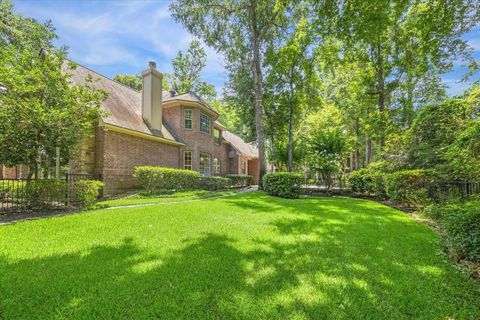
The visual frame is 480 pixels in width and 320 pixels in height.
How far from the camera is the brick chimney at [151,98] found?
1492 centimetres

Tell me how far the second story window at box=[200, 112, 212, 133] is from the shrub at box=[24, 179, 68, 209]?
37.3ft

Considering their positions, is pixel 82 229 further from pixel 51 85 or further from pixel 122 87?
pixel 122 87

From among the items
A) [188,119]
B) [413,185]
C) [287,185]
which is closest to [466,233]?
[413,185]

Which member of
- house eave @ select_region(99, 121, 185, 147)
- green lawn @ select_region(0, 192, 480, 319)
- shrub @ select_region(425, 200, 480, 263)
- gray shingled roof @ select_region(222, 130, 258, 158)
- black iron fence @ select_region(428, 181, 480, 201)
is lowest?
green lawn @ select_region(0, 192, 480, 319)

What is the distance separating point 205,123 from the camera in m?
18.8

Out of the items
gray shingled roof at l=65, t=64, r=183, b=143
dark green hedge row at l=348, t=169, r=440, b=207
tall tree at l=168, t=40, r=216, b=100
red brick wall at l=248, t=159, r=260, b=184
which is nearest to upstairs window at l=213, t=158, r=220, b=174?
gray shingled roof at l=65, t=64, r=183, b=143

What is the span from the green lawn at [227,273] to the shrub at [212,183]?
999 centimetres

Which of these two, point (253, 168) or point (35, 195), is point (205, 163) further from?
point (35, 195)

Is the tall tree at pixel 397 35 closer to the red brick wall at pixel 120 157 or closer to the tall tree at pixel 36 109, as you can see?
the tall tree at pixel 36 109

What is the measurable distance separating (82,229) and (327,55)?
1831cm

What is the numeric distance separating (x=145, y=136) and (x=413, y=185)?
42.7 ft

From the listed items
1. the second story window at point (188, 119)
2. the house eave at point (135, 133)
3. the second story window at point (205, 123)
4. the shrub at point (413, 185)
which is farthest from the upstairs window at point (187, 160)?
the shrub at point (413, 185)

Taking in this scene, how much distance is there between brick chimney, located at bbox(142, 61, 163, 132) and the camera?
1492 centimetres

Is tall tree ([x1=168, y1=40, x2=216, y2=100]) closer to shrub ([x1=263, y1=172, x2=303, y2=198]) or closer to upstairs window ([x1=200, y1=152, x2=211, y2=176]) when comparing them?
upstairs window ([x1=200, y1=152, x2=211, y2=176])
